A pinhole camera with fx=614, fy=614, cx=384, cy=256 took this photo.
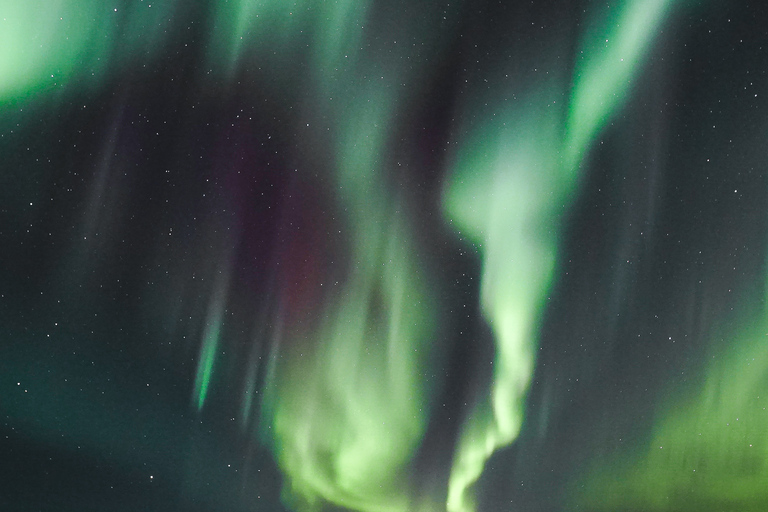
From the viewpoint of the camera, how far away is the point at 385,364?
2502 millimetres

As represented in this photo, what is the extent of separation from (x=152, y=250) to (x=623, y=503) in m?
2.11

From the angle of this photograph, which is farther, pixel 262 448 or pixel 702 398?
pixel 702 398

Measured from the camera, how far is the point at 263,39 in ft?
7.03

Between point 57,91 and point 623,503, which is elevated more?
point 57,91

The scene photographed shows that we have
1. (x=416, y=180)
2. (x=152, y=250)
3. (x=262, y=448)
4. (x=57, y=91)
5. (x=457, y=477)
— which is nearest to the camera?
(x=57, y=91)

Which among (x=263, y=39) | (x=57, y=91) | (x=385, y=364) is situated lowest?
(x=385, y=364)

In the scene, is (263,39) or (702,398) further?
(702,398)

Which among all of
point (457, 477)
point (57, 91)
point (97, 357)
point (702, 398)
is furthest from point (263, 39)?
point (702, 398)

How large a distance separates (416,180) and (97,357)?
1.31m

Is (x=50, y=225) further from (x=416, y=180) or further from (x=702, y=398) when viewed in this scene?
(x=702, y=398)

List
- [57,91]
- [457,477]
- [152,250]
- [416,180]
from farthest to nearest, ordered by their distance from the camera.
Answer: [457,477], [416,180], [152,250], [57,91]

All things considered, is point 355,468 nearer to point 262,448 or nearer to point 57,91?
point 262,448

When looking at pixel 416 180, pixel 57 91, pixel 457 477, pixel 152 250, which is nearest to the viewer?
pixel 57 91

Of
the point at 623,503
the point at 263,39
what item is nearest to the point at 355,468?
the point at 623,503
